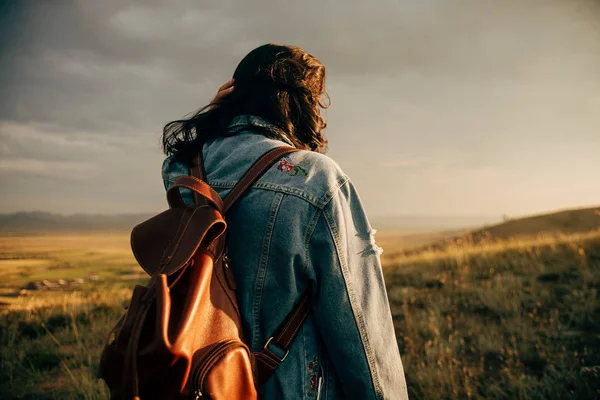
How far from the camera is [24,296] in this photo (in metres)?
7.18

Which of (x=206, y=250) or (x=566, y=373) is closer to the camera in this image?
(x=206, y=250)

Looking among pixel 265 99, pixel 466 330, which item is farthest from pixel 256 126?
pixel 466 330

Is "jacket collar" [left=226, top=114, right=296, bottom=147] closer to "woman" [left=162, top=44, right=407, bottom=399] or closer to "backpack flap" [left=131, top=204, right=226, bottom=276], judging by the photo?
"woman" [left=162, top=44, right=407, bottom=399]

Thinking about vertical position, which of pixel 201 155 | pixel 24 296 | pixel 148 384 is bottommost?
pixel 24 296

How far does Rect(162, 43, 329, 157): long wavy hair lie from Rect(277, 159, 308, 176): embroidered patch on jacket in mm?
367

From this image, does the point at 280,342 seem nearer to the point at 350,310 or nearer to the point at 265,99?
the point at 350,310

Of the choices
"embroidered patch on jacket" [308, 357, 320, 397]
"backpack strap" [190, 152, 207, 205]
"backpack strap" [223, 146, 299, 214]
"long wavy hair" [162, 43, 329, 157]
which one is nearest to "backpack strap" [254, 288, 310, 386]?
"embroidered patch on jacket" [308, 357, 320, 397]

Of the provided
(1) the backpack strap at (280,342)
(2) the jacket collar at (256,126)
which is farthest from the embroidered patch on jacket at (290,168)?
(1) the backpack strap at (280,342)

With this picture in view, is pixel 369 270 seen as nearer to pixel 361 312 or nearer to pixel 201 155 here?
pixel 361 312

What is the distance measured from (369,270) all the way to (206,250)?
2.11ft

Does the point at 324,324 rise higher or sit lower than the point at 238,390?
higher

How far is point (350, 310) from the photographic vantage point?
1.52 meters

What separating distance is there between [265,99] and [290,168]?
501 mm

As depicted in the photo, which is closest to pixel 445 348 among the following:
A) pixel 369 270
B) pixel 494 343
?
pixel 494 343
